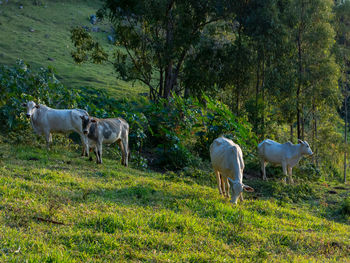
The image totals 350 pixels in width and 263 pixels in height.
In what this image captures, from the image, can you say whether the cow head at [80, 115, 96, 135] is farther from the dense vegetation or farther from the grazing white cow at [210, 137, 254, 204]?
the dense vegetation

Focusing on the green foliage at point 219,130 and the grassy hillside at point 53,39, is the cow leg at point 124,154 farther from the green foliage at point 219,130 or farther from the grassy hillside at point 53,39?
the grassy hillside at point 53,39

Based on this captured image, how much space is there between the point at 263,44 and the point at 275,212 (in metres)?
12.5

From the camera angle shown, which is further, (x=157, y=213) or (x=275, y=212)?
(x=275, y=212)

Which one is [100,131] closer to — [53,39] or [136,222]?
[136,222]

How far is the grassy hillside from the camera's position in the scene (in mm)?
34562

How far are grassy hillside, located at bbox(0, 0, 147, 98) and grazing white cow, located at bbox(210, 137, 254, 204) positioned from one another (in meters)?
17.4

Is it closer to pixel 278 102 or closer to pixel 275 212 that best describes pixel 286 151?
pixel 275 212

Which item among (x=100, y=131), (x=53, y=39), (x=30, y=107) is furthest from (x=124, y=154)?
(x=53, y=39)

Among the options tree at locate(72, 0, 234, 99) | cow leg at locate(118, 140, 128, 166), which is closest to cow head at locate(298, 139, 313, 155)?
cow leg at locate(118, 140, 128, 166)

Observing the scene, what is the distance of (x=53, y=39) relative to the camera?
1729 inches

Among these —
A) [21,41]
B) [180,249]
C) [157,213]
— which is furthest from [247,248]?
[21,41]

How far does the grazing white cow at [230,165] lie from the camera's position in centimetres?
905

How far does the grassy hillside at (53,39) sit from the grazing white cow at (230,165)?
17.4m

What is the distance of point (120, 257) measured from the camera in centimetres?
525
